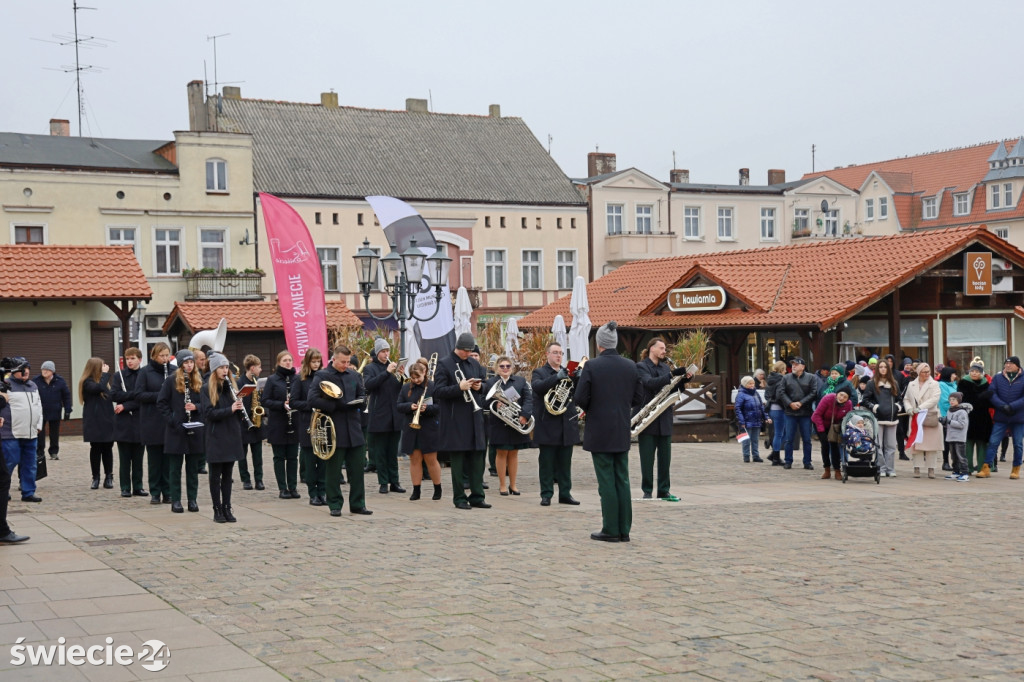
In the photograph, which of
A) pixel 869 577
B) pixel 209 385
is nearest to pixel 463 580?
pixel 869 577

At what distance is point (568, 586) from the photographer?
29.7ft

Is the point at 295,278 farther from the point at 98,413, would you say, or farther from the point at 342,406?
the point at 342,406

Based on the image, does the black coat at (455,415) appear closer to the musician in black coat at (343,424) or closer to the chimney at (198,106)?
the musician in black coat at (343,424)

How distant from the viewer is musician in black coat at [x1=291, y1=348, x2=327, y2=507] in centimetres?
1384

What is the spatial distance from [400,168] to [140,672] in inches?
1685

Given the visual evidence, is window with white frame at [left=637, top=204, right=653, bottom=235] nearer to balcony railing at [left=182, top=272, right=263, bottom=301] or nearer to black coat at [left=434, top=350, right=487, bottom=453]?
balcony railing at [left=182, top=272, right=263, bottom=301]

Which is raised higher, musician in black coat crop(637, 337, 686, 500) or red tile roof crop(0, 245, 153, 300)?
red tile roof crop(0, 245, 153, 300)

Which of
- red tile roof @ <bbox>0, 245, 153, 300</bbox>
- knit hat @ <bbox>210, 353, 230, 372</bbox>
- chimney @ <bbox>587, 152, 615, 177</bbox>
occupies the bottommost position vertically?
knit hat @ <bbox>210, 353, 230, 372</bbox>

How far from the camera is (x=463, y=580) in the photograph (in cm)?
929

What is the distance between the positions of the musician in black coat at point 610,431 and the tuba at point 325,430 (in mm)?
2743

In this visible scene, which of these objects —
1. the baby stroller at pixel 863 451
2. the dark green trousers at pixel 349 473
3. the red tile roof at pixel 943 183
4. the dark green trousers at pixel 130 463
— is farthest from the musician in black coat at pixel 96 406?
the red tile roof at pixel 943 183

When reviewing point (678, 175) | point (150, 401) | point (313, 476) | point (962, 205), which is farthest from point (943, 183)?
point (150, 401)

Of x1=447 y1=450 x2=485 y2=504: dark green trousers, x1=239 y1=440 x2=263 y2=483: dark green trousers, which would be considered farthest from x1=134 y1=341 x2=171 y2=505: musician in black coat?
x1=447 y1=450 x2=485 y2=504: dark green trousers

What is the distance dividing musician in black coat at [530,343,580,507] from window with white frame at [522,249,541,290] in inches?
1421
